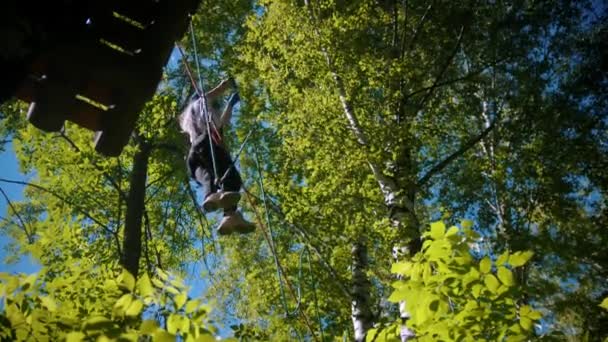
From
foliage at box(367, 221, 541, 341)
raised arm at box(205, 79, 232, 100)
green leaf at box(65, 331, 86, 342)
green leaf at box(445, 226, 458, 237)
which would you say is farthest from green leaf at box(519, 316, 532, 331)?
raised arm at box(205, 79, 232, 100)

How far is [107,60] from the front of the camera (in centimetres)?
294

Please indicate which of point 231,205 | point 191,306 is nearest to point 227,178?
point 231,205

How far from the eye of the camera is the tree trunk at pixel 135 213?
7.88 metres

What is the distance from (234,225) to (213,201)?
30cm

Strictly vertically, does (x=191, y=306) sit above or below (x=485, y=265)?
below

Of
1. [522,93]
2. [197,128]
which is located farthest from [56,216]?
[522,93]

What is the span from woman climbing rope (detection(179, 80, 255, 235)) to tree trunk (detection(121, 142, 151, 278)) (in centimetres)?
234

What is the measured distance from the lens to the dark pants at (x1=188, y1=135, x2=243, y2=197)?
576 centimetres

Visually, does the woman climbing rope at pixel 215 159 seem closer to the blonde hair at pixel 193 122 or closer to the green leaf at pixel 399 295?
the blonde hair at pixel 193 122

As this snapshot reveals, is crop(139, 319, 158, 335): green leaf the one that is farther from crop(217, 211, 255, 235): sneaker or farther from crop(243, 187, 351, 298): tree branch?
crop(243, 187, 351, 298): tree branch

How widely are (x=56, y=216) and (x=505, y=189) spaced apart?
22.7 ft

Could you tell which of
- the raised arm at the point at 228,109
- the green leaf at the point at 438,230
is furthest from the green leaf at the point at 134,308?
the raised arm at the point at 228,109

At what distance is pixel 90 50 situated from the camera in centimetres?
288

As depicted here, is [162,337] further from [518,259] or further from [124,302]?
[518,259]
